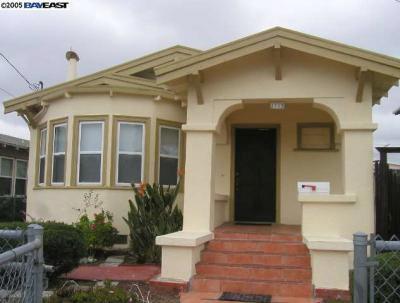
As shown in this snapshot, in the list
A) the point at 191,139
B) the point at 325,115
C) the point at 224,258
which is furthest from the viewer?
the point at 325,115

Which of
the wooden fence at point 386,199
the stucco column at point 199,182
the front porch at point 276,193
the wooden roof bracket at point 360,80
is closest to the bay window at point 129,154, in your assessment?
the front porch at point 276,193

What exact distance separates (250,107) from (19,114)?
6.05 m

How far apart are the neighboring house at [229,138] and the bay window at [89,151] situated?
0.08 ft

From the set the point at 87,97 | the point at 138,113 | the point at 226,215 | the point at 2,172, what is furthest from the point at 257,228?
the point at 2,172

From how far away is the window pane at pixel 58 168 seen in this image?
12.0 metres

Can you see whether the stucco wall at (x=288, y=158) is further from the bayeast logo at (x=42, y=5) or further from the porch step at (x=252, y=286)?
the bayeast logo at (x=42, y=5)

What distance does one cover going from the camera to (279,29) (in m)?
8.48

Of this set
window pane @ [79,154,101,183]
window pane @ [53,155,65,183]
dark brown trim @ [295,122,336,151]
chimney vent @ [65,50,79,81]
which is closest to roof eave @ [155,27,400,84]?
dark brown trim @ [295,122,336,151]

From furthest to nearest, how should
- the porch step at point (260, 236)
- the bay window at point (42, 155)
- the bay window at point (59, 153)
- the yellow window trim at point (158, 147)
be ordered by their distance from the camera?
1. the bay window at point (42, 155)
2. the bay window at point (59, 153)
3. the yellow window trim at point (158, 147)
4. the porch step at point (260, 236)

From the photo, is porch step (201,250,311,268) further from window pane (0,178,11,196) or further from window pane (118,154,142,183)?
window pane (0,178,11,196)

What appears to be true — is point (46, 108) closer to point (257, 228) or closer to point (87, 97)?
point (87, 97)

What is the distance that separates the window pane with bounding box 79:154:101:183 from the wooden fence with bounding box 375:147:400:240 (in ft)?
20.3

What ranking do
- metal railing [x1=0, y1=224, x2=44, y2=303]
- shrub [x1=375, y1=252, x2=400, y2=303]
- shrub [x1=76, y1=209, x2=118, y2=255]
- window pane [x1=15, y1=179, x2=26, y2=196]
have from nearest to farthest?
metal railing [x1=0, y1=224, x2=44, y2=303] < shrub [x1=375, y1=252, x2=400, y2=303] < shrub [x1=76, y1=209, x2=118, y2=255] < window pane [x1=15, y1=179, x2=26, y2=196]

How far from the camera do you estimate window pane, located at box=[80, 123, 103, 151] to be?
11492 mm
